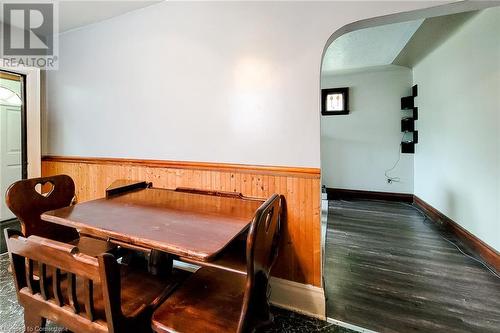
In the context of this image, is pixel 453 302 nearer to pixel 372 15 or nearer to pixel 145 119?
pixel 372 15

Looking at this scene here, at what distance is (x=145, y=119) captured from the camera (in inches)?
89.6

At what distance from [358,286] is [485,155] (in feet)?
6.18

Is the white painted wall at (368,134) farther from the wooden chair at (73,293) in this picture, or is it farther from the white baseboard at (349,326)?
the wooden chair at (73,293)

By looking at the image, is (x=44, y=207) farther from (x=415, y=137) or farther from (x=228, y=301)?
(x=415, y=137)

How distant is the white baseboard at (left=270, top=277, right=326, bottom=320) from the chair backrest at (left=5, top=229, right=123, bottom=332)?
117 cm

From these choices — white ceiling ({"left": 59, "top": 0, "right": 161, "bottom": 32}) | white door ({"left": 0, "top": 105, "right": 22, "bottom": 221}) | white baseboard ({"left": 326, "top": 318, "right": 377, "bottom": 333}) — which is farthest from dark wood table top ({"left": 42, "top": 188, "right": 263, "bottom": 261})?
white door ({"left": 0, "top": 105, "right": 22, "bottom": 221})

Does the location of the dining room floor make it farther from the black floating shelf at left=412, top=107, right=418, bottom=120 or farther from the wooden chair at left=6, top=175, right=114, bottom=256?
Answer: the black floating shelf at left=412, top=107, right=418, bottom=120

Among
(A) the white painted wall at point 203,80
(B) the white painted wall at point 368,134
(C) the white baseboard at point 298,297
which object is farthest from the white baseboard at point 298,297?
(B) the white painted wall at point 368,134

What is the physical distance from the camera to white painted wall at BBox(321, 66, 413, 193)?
14.8 feet

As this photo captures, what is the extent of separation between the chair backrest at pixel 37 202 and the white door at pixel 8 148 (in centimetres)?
225

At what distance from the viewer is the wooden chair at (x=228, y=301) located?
2.92ft

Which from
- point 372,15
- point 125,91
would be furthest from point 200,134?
point 372,15

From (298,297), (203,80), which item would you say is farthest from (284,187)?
(203,80)

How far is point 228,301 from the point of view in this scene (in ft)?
3.63
